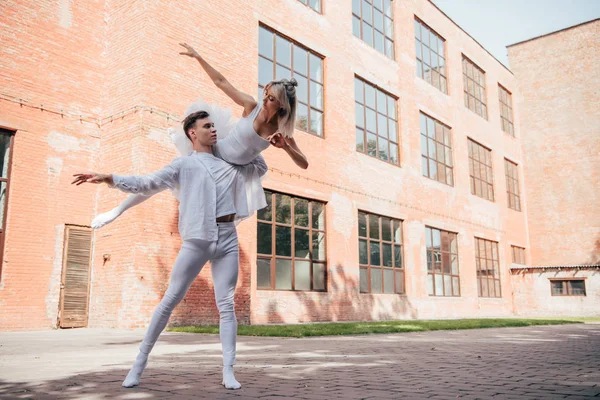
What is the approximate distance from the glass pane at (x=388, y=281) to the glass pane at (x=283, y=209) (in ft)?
14.9

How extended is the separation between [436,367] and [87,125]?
29.4 ft

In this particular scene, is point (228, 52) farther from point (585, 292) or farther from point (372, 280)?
point (585, 292)

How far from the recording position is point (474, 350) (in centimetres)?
602

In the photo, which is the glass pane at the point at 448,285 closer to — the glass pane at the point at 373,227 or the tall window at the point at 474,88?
the glass pane at the point at 373,227

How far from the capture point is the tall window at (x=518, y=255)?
2498 centimetres

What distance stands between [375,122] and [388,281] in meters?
5.06

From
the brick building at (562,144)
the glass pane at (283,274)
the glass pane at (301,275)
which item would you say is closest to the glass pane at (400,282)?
the glass pane at (301,275)

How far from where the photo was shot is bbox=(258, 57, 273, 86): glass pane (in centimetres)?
1330

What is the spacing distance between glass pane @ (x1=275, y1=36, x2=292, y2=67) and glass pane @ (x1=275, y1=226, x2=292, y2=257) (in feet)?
14.6

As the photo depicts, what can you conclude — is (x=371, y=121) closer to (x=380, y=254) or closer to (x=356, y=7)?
(x=356, y=7)

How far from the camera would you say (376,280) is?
1588cm

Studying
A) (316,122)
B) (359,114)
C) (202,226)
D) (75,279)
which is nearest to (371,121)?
(359,114)

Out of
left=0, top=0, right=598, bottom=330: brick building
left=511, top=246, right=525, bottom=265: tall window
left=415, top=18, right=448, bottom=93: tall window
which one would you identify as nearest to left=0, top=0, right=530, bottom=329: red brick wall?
left=0, top=0, right=598, bottom=330: brick building

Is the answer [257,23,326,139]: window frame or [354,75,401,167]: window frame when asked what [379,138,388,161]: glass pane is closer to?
[354,75,401,167]: window frame
